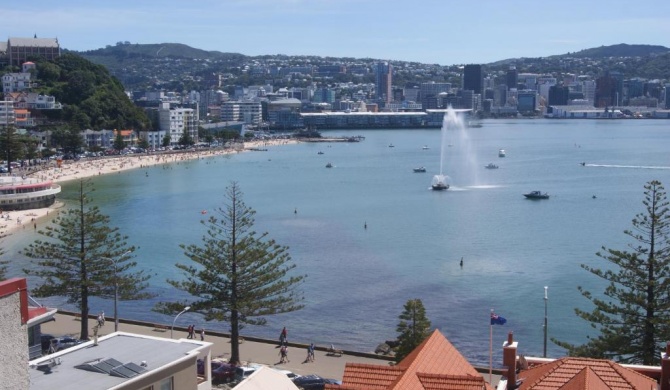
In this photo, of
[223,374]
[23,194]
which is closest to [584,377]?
[223,374]

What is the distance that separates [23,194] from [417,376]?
3937 cm

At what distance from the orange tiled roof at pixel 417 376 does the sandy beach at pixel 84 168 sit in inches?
1202

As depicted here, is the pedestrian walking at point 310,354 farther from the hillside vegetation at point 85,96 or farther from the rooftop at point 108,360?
the hillside vegetation at point 85,96

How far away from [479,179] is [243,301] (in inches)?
1842

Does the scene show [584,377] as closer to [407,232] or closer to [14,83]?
[407,232]

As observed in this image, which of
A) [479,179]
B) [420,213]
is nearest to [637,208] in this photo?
[420,213]

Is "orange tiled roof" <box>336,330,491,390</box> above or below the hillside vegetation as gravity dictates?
below

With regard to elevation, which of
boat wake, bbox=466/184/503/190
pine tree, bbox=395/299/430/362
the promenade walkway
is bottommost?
boat wake, bbox=466/184/503/190

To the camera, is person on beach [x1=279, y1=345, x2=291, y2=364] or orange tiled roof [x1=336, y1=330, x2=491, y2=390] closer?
orange tiled roof [x1=336, y1=330, x2=491, y2=390]

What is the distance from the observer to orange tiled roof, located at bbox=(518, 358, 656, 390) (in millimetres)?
7992

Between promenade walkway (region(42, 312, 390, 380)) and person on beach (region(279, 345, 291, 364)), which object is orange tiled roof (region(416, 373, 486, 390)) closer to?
promenade walkway (region(42, 312, 390, 380))

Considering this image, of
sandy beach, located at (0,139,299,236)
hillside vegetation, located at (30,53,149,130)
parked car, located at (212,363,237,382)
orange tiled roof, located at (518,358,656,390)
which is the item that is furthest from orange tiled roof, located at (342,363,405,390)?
hillside vegetation, located at (30,53,149,130)

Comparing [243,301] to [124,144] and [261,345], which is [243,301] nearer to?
[261,345]

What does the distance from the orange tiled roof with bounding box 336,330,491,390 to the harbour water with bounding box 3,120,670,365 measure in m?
9.05
